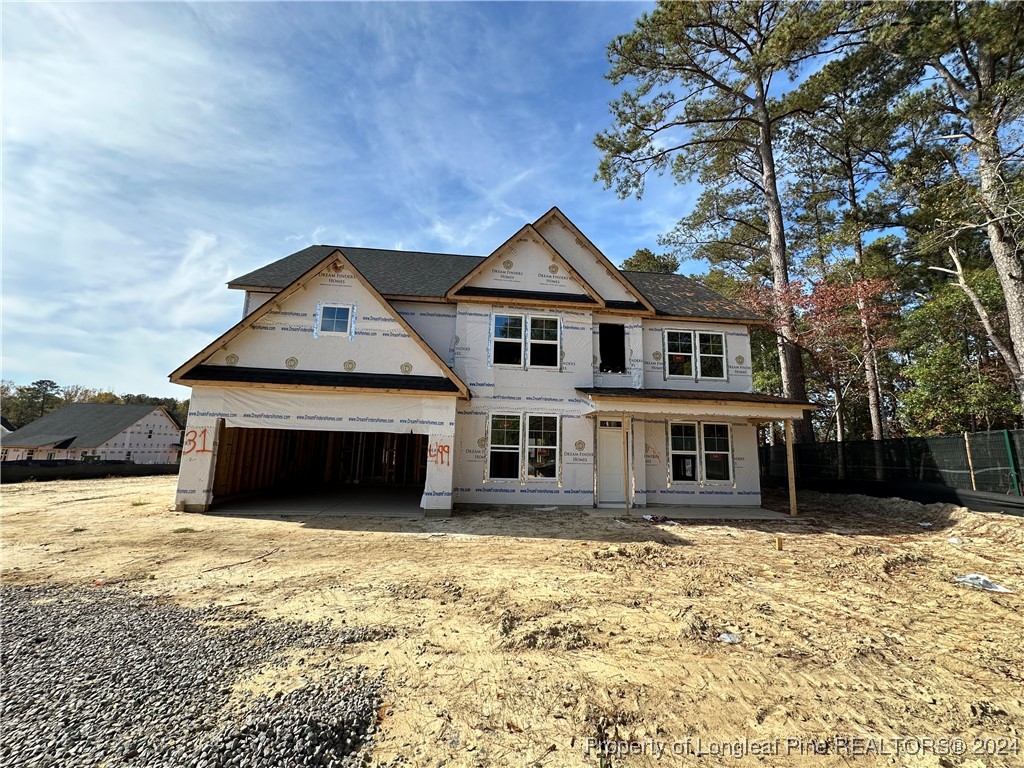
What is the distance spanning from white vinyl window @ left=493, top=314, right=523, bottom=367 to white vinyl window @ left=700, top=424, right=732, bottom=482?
6532mm

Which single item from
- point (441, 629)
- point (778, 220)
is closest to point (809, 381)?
point (778, 220)

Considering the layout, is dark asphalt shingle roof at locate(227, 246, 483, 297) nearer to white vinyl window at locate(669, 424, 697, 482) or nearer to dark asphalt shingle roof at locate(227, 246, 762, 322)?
dark asphalt shingle roof at locate(227, 246, 762, 322)

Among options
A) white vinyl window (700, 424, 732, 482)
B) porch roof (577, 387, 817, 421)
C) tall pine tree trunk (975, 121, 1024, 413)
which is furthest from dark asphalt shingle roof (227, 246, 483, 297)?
tall pine tree trunk (975, 121, 1024, 413)

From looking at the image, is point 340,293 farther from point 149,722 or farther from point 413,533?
point 149,722

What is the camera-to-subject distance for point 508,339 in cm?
1326

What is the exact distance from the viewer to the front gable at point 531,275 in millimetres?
13367

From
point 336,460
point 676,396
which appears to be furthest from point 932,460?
point 336,460

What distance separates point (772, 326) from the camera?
59.4ft

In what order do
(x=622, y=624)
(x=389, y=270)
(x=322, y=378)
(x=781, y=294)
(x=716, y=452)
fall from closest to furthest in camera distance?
(x=622, y=624), (x=322, y=378), (x=716, y=452), (x=389, y=270), (x=781, y=294)

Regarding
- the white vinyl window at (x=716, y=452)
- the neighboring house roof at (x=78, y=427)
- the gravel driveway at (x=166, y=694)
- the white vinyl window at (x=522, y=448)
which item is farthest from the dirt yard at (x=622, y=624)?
the neighboring house roof at (x=78, y=427)

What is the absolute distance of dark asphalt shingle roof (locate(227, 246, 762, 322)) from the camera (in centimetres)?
1362

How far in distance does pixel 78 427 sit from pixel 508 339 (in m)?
45.4

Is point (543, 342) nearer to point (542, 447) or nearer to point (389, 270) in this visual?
point (542, 447)

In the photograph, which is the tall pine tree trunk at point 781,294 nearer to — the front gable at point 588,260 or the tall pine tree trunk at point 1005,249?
the tall pine tree trunk at point 1005,249
